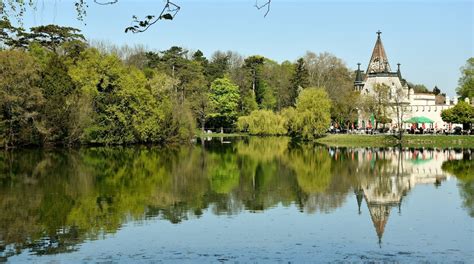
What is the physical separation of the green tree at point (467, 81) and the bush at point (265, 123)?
26.9 metres

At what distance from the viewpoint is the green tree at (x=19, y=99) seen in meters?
43.7

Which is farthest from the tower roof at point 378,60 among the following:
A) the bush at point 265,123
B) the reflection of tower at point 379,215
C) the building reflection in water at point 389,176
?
the reflection of tower at point 379,215

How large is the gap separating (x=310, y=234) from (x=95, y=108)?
39.6 meters

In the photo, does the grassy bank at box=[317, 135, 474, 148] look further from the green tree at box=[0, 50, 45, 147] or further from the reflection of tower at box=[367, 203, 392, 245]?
the reflection of tower at box=[367, 203, 392, 245]

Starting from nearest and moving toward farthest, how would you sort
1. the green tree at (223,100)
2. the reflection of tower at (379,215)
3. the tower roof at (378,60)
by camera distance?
the reflection of tower at (379,215) → the tower roof at (378,60) → the green tree at (223,100)

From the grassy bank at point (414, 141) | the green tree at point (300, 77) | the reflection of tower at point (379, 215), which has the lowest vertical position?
the reflection of tower at point (379, 215)

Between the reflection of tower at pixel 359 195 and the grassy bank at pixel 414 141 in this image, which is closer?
the reflection of tower at pixel 359 195

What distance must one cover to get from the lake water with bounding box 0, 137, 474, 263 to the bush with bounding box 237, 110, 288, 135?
3794cm

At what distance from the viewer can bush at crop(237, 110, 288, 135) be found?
72625 millimetres

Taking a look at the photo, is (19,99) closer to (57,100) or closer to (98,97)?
(57,100)

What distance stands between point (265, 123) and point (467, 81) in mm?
31631

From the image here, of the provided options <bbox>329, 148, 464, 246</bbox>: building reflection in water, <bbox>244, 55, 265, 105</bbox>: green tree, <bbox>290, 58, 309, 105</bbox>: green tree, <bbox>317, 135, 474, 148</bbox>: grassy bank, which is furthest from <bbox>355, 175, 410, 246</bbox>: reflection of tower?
<bbox>244, 55, 265, 105</bbox>: green tree

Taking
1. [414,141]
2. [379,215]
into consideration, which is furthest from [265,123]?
[379,215]

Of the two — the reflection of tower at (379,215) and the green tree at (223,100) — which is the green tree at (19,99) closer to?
the reflection of tower at (379,215)
